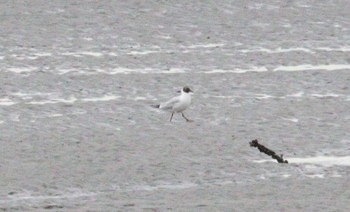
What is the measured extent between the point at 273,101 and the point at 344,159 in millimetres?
2552

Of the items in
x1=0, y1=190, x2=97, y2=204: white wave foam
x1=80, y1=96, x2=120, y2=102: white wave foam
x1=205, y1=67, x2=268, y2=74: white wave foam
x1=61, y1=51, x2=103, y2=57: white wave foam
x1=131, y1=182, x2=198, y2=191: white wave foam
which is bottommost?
x1=61, y1=51, x2=103, y2=57: white wave foam

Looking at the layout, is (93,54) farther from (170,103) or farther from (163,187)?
(163,187)

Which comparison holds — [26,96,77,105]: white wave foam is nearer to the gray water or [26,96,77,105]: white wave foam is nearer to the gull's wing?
the gray water

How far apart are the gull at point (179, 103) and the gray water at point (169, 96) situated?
0.12m

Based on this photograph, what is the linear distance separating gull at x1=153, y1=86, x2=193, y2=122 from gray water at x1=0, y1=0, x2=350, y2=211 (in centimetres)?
12

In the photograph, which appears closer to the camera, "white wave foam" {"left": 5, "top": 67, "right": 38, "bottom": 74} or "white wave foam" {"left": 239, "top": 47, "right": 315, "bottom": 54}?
"white wave foam" {"left": 5, "top": 67, "right": 38, "bottom": 74}

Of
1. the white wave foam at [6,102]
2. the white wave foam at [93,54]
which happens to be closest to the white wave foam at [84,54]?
the white wave foam at [93,54]

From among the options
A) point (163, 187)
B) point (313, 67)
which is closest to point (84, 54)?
point (313, 67)

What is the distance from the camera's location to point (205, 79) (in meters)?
14.3

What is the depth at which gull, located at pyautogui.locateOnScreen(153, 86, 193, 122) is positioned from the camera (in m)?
12.6

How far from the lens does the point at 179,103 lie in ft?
40.9

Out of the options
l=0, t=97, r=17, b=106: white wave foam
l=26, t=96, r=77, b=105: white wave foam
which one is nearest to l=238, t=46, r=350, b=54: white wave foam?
l=26, t=96, r=77, b=105: white wave foam

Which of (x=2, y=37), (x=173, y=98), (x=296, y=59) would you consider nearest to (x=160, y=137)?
(x=173, y=98)

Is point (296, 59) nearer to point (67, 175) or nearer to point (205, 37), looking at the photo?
point (205, 37)
